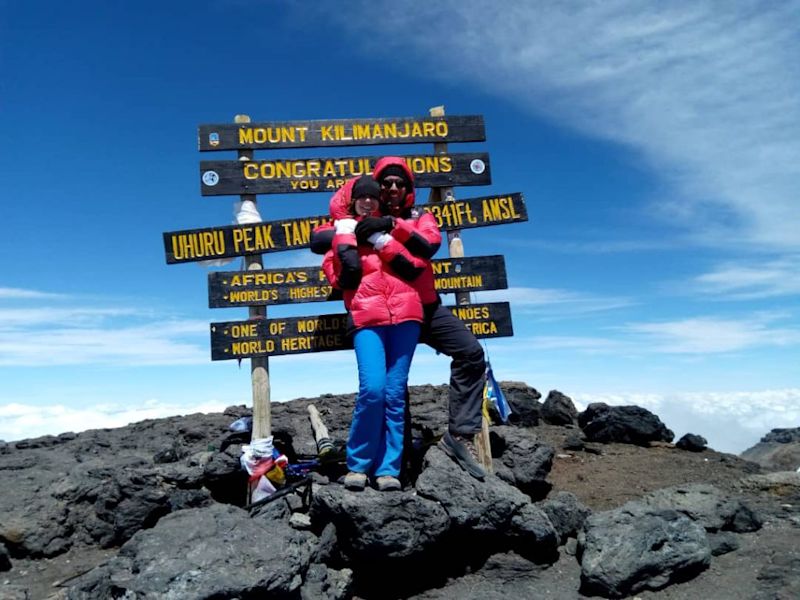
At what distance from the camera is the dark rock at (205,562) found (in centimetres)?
424

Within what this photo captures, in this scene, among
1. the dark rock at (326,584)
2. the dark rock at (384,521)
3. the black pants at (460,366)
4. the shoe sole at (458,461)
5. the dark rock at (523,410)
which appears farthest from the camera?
the dark rock at (523,410)

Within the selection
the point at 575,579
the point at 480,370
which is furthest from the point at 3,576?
the point at 575,579

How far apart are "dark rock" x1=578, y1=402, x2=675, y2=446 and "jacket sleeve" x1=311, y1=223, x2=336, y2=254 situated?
727 centimetres

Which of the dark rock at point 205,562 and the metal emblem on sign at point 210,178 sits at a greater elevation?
the metal emblem on sign at point 210,178

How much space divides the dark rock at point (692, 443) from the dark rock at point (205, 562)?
323 inches

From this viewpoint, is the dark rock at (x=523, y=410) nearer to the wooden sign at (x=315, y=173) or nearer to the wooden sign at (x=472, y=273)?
the wooden sign at (x=472, y=273)

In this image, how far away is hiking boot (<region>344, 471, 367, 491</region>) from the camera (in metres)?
5.54

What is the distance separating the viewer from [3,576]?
6156mm

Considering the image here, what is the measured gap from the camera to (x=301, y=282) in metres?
7.68

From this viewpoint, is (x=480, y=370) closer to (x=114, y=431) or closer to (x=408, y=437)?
(x=408, y=437)

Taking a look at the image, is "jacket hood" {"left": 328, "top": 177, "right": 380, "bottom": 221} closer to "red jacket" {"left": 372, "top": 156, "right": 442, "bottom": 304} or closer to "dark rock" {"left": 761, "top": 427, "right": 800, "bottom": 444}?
"red jacket" {"left": 372, "top": 156, "right": 442, "bottom": 304}

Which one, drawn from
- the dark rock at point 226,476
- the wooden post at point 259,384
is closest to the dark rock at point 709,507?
the wooden post at point 259,384

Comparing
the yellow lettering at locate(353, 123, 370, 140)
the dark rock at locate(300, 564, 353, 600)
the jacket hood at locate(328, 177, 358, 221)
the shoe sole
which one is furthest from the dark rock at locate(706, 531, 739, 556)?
the yellow lettering at locate(353, 123, 370, 140)

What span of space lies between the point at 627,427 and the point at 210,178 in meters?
8.59
